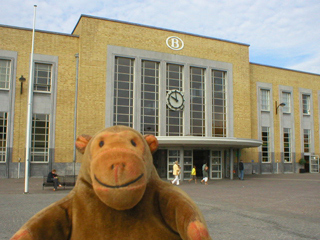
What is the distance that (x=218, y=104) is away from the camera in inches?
1048

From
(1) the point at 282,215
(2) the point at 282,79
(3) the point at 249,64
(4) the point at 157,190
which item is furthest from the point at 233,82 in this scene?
(4) the point at 157,190

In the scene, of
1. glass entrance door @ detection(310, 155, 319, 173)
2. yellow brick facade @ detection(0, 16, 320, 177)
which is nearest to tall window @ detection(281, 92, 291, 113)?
glass entrance door @ detection(310, 155, 319, 173)

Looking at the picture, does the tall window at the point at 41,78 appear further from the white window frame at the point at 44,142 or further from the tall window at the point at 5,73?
the white window frame at the point at 44,142

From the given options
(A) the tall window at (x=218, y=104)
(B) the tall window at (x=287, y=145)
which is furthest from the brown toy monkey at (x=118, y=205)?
(B) the tall window at (x=287, y=145)

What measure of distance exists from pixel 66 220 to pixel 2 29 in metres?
22.5

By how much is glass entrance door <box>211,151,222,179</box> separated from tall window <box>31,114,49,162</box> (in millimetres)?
12530

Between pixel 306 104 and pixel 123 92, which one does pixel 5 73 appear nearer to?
pixel 123 92

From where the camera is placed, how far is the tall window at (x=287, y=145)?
31000 millimetres

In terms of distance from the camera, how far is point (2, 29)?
69.2ft

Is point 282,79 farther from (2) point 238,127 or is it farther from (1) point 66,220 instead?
(1) point 66,220

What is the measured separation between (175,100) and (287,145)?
46.5 ft

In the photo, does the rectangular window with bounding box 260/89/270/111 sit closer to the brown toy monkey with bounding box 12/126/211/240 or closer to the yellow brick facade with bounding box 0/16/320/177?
the yellow brick facade with bounding box 0/16/320/177

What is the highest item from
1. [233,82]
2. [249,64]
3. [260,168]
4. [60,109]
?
[249,64]

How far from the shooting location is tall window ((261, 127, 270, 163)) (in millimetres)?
29562
